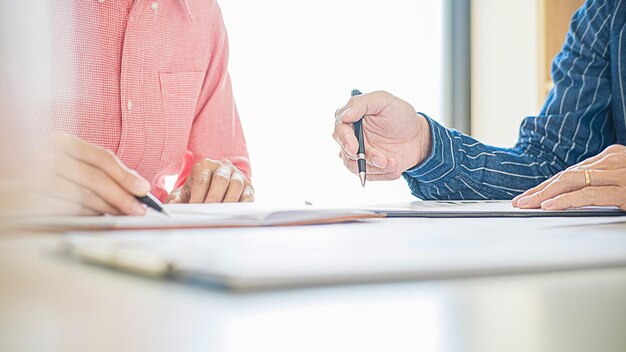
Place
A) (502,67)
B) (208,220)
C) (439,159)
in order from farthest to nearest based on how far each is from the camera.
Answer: (502,67)
(439,159)
(208,220)

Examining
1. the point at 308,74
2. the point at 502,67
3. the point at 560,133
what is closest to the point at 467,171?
the point at 560,133

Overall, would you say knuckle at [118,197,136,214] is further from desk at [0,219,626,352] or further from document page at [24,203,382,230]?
desk at [0,219,626,352]

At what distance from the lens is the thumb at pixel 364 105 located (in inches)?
35.7

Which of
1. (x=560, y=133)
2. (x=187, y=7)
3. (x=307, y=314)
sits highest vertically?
(x=187, y=7)

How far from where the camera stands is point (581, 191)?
0.68m

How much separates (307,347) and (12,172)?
0.14 m

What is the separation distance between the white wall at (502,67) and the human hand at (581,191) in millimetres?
1576

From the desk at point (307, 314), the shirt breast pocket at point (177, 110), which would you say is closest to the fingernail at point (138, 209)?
the desk at point (307, 314)

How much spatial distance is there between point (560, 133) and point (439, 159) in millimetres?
235

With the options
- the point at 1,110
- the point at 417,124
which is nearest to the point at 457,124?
the point at 417,124

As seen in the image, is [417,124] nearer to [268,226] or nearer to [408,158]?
[408,158]

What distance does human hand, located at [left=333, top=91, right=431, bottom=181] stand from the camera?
979mm

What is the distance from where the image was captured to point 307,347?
6.4 inches

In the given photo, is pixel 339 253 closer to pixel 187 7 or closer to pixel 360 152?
pixel 360 152
